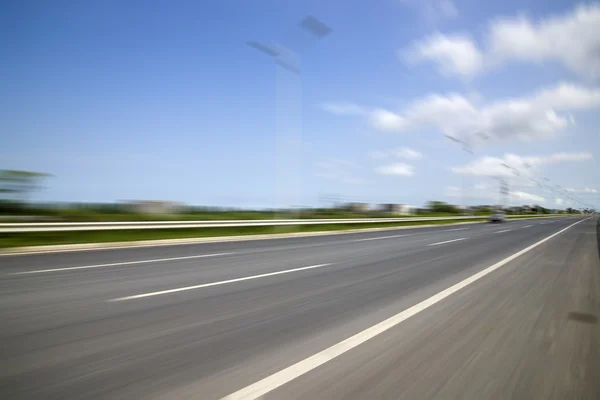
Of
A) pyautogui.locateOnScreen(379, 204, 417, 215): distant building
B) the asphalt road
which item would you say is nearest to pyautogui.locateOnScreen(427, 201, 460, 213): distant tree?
pyautogui.locateOnScreen(379, 204, 417, 215): distant building

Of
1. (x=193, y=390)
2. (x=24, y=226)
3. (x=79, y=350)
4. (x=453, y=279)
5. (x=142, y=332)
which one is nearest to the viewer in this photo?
(x=193, y=390)

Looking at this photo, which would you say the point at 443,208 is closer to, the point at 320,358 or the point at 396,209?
the point at 396,209

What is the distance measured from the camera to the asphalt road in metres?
2.65

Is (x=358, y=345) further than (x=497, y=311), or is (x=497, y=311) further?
(x=497, y=311)

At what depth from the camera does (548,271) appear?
328 inches

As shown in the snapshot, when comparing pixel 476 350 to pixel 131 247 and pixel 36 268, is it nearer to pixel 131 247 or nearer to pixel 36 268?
pixel 36 268

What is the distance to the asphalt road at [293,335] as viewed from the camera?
2654mm

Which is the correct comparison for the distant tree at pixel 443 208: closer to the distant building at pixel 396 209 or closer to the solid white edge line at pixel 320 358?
the distant building at pixel 396 209

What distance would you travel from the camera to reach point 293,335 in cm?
371

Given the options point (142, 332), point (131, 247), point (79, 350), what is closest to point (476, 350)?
point (142, 332)

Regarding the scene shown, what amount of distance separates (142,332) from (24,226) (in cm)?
1116

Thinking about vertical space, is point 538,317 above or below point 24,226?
below

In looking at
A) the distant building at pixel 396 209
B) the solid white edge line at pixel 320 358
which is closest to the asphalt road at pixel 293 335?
the solid white edge line at pixel 320 358

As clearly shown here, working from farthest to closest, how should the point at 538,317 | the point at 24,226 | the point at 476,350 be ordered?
the point at 24,226
the point at 538,317
the point at 476,350
